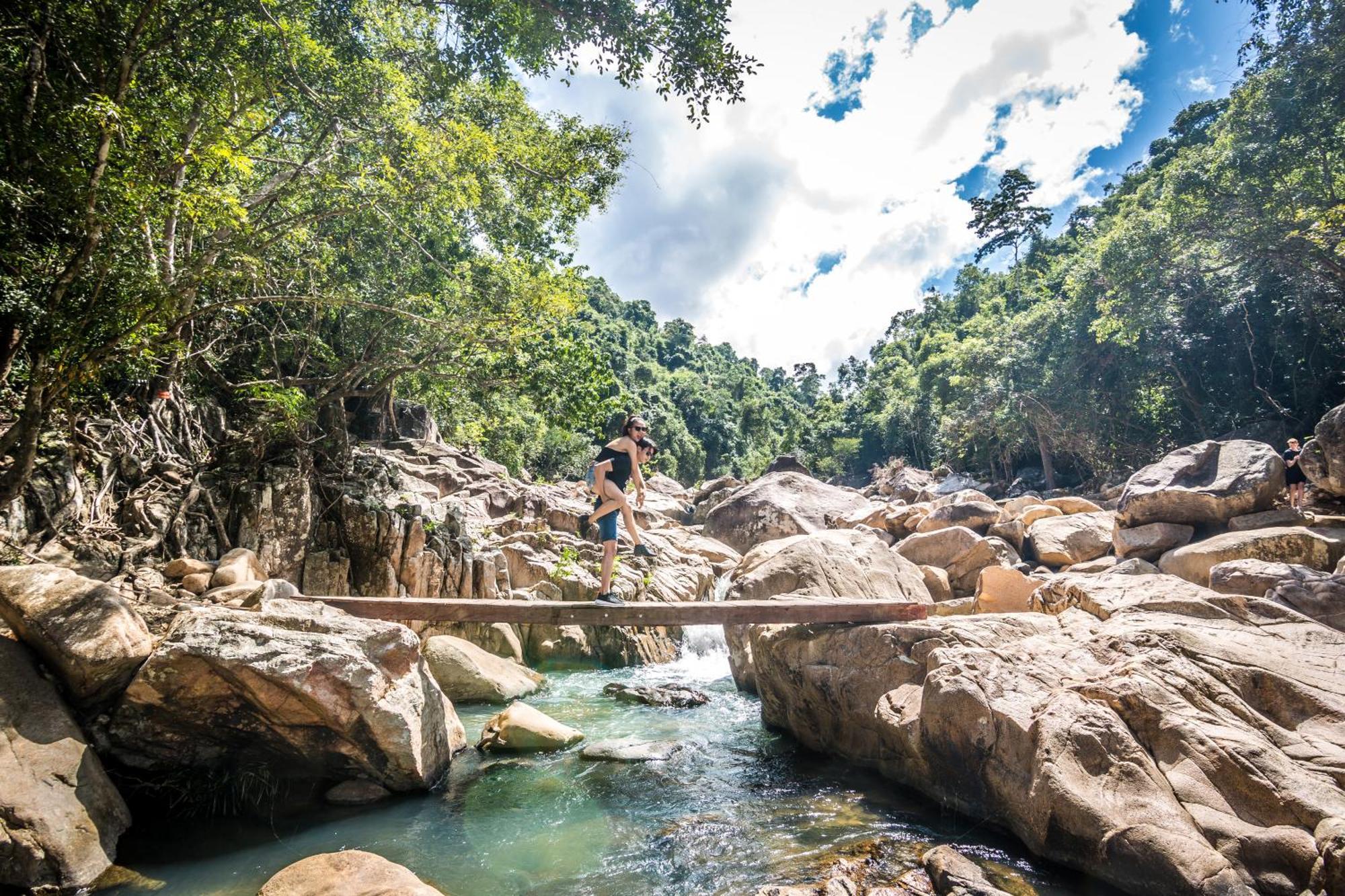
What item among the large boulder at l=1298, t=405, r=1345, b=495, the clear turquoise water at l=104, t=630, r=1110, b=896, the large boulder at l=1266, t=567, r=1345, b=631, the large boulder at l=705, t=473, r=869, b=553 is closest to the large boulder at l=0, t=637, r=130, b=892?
the clear turquoise water at l=104, t=630, r=1110, b=896

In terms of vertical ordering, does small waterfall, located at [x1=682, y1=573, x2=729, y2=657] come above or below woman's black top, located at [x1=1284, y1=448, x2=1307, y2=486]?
Answer: below

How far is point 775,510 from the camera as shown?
25969 millimetres

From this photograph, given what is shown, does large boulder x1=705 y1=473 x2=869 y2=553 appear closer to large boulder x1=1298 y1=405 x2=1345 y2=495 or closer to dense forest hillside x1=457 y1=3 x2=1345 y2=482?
dense forest hillside x1=457 y1=3 x2=1345 y2=482

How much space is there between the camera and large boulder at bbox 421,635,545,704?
30.8 feet

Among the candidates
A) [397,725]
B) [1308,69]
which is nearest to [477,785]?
[397,725]

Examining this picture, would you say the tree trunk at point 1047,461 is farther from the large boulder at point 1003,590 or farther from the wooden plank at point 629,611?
the wooden plank at point 629,611

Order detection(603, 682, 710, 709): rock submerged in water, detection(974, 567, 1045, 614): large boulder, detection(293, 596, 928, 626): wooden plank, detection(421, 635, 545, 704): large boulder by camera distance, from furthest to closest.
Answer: detection(974, 567, 1045, 614): large boulder → detection(603, 682, 710, 709): rock submerged in water → detection(421, 635, 545, 704): large boulder → detection(293, 596, 928, 626): wooden plank

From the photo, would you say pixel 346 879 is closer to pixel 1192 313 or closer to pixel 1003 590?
pixel 1003 590

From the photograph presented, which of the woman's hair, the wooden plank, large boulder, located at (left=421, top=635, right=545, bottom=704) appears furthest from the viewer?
large boulder, located at (left=421, top=635, right=545, bottom=704)

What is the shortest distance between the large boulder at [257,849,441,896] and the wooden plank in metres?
3.11

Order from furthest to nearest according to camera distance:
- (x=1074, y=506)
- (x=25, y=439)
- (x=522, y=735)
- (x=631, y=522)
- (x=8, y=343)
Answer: (x=1074, y=506), (x=631, y=522), (x=522, y=735), (x=8, y=343), (x=25, y=439)

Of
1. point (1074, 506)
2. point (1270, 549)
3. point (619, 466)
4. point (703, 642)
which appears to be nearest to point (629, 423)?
point (619, 466)

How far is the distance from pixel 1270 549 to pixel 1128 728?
309 inches

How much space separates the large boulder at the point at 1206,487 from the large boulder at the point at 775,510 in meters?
12.4
